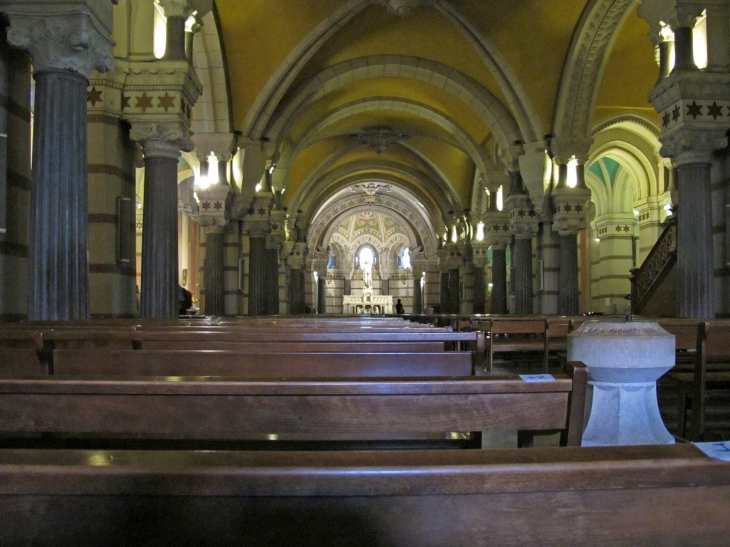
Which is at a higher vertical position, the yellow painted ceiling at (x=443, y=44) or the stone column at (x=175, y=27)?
the yellow painted ceiling at (x=443, y=44)

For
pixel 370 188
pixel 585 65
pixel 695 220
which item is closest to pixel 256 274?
pixel 585 65

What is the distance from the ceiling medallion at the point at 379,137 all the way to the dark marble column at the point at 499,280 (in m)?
6.51

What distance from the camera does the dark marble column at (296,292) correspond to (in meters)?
26.7

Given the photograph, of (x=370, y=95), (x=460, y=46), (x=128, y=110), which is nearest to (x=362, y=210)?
(x=370, y=95)

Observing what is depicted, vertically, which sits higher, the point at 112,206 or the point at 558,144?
the point at 558,144

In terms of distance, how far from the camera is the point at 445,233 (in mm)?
27719

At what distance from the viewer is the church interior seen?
93 centimetres

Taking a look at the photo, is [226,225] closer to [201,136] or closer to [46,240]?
[201,136]

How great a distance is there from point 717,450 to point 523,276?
49.9 feet

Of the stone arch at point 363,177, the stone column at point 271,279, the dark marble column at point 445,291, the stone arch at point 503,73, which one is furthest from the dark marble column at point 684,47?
the dark marble column at point 445,291

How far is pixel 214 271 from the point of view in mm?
13180

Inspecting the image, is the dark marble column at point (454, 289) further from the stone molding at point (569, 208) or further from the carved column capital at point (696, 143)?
the carved column capital at point (696, 143)

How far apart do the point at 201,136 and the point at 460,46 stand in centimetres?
678

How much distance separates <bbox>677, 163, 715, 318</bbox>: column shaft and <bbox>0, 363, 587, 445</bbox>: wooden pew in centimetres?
701
